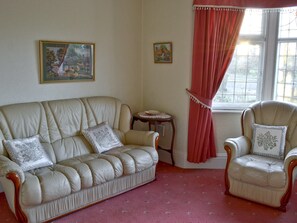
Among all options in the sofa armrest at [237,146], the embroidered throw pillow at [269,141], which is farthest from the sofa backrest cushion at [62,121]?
the embroidered throw pillow at [269,141]

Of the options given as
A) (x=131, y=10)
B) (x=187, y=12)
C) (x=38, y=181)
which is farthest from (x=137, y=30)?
(x=38, y=181)

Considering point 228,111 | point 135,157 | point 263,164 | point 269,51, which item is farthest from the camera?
point 228,111

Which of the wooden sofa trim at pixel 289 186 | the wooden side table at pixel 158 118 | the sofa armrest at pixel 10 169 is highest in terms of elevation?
the wooden side table at pixel 158 118

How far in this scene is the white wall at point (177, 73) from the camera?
421cm

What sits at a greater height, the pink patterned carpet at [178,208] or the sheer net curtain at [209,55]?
the sheer net curtain at [209,55]

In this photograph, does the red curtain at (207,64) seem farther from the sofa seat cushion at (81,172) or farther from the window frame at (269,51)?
the sofa seat cushion at (81,172)

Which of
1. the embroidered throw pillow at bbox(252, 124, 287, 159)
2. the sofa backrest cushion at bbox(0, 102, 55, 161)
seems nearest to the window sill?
the embroidered throw pillow at bbox(252, 124, 287, 159)

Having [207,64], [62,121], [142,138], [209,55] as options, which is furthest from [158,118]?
[62,121]

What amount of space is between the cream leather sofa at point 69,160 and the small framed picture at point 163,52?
0.89m

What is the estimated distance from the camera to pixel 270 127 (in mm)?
3742

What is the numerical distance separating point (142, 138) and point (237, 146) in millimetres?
1185

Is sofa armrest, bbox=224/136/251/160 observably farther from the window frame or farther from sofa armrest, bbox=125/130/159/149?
sofa armrest, bbox=125/130/159/149

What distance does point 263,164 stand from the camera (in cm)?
339

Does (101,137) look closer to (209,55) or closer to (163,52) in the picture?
(163,52)
